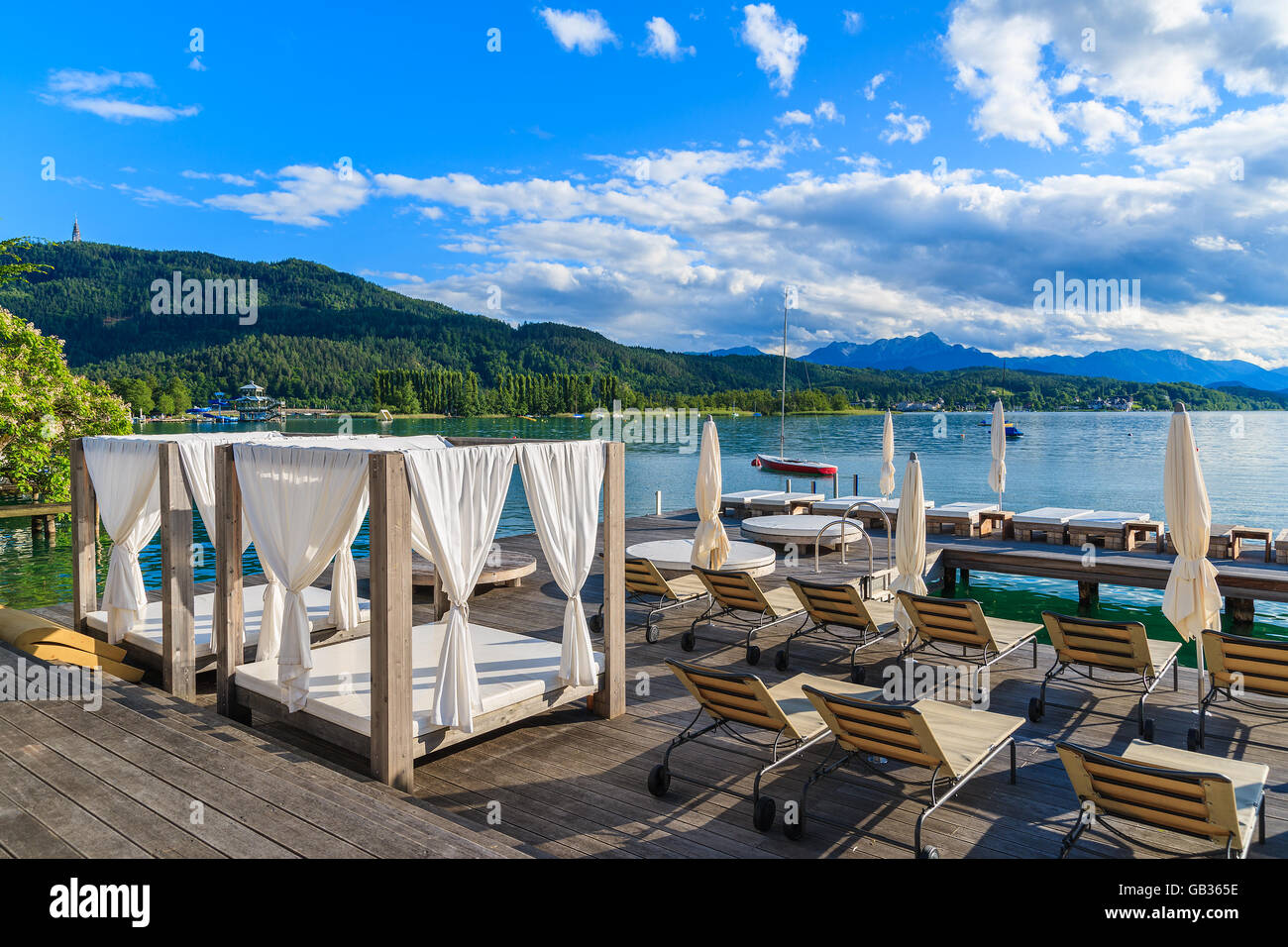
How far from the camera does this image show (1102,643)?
615 centimetres

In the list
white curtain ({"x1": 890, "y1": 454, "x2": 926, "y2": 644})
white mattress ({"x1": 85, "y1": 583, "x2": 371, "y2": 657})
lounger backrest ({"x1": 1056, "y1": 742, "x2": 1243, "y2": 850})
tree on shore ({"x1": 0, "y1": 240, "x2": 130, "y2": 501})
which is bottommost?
white mattress ({"x1": 85, "y1": 583, "x2": 371, "y2": 657})

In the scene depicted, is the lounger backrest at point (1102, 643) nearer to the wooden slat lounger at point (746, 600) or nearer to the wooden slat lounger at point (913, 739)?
the wooden slat lounger at point (913, 739)

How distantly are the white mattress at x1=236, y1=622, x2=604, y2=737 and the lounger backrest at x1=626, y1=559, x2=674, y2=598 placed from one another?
2086 millimetres

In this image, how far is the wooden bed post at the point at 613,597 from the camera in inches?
236

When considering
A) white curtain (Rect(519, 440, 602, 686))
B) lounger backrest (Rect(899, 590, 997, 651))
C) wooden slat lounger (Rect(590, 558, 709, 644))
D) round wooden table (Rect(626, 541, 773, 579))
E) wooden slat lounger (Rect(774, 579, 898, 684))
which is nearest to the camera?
white curtain (Rect(519, 440, 602, 686))

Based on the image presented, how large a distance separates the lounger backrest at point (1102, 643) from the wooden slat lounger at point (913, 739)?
1.71m

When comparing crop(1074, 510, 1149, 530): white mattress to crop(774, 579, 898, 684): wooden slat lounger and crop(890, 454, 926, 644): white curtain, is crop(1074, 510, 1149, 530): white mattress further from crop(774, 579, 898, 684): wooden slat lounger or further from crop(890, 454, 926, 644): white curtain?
crop(890, 454, 926, 644): white curtain

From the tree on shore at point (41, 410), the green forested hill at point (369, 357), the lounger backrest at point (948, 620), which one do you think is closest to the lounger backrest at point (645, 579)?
the lounger backrest at point (948, 620)

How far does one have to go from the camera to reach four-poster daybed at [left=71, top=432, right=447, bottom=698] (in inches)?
253

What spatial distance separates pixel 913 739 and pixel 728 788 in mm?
1312

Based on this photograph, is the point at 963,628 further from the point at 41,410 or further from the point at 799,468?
the point at 799,468

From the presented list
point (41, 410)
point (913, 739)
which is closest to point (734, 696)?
point (913, 739)

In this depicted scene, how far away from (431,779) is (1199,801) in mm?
4440

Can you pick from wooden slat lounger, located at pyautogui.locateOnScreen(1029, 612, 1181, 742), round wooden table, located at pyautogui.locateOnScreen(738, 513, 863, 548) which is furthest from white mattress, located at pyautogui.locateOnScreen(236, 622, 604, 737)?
round wooden table, located at pyautogui.locateOnScreen(738, 513, 863, 548)
